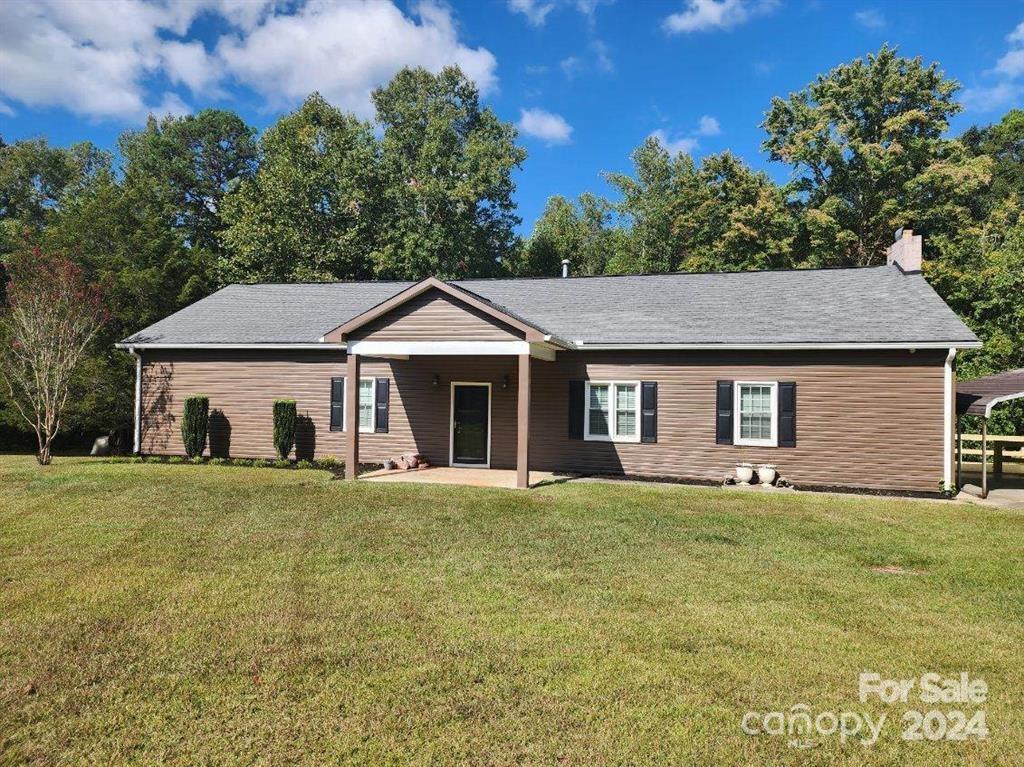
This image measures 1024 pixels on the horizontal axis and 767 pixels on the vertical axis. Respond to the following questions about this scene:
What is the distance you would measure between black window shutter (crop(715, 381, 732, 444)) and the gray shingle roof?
3.16 feet

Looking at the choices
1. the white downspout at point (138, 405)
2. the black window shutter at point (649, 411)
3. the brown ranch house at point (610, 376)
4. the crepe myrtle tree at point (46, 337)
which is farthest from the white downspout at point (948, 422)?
the crepe myrtle tree at point (46, 337)

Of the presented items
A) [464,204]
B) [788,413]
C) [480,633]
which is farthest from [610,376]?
[464,204]

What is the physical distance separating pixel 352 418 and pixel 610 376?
219 inches

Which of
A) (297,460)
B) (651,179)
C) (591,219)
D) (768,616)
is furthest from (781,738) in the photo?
(591,219)

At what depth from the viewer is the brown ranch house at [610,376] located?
11.6 meters

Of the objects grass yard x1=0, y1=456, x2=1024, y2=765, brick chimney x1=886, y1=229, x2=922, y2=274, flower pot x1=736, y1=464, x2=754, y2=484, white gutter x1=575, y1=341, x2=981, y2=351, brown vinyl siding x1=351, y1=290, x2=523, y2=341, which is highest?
brick chimney x1=886, y1=229, x2=922, y2=274

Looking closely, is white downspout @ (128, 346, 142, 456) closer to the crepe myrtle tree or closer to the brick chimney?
the crepe myrtle tree

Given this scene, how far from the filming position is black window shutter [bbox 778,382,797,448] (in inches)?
479

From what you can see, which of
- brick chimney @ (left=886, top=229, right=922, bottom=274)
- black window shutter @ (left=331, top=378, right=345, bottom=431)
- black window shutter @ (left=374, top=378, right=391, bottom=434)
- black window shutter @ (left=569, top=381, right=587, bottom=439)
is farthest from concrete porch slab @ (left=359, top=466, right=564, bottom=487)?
brick chimney @ (left=886, top=229, right=922, bottom=274)

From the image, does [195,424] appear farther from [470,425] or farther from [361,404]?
[470,425]

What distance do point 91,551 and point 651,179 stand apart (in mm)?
37002

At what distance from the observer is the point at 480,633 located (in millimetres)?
4617

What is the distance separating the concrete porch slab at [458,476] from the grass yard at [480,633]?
10.2 feet

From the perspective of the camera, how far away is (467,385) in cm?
1435
